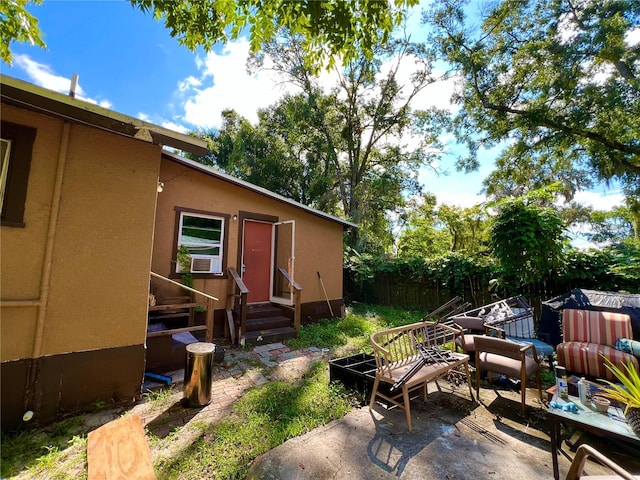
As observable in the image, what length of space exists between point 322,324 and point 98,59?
288 inches

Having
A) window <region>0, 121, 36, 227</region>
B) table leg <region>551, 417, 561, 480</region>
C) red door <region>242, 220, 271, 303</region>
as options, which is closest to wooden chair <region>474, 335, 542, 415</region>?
table leg <region>551, 417, 561, 480</region>

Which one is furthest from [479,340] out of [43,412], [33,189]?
[33,189]

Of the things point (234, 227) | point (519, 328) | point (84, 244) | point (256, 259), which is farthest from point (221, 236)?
point (519, 328)

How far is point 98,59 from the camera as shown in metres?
5.03

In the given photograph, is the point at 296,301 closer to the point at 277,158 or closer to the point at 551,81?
the point at 551,81

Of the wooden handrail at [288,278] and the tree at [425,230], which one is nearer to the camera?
the wooden handrail at [288,278]

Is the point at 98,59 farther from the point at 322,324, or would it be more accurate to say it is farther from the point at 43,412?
the point at 322,324

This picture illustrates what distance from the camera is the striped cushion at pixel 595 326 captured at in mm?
3793

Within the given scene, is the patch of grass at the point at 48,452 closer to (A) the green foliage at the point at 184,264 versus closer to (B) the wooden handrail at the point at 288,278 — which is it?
(A) the green foliage at the point at 184,264

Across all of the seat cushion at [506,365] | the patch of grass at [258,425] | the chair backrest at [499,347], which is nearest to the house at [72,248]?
the patch of grass at [258,425]

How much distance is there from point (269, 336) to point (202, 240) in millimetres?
2487

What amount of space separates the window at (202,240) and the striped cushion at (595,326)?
626cm

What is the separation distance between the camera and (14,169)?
2.82m

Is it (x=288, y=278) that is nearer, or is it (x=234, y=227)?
(x=234, y=227)
